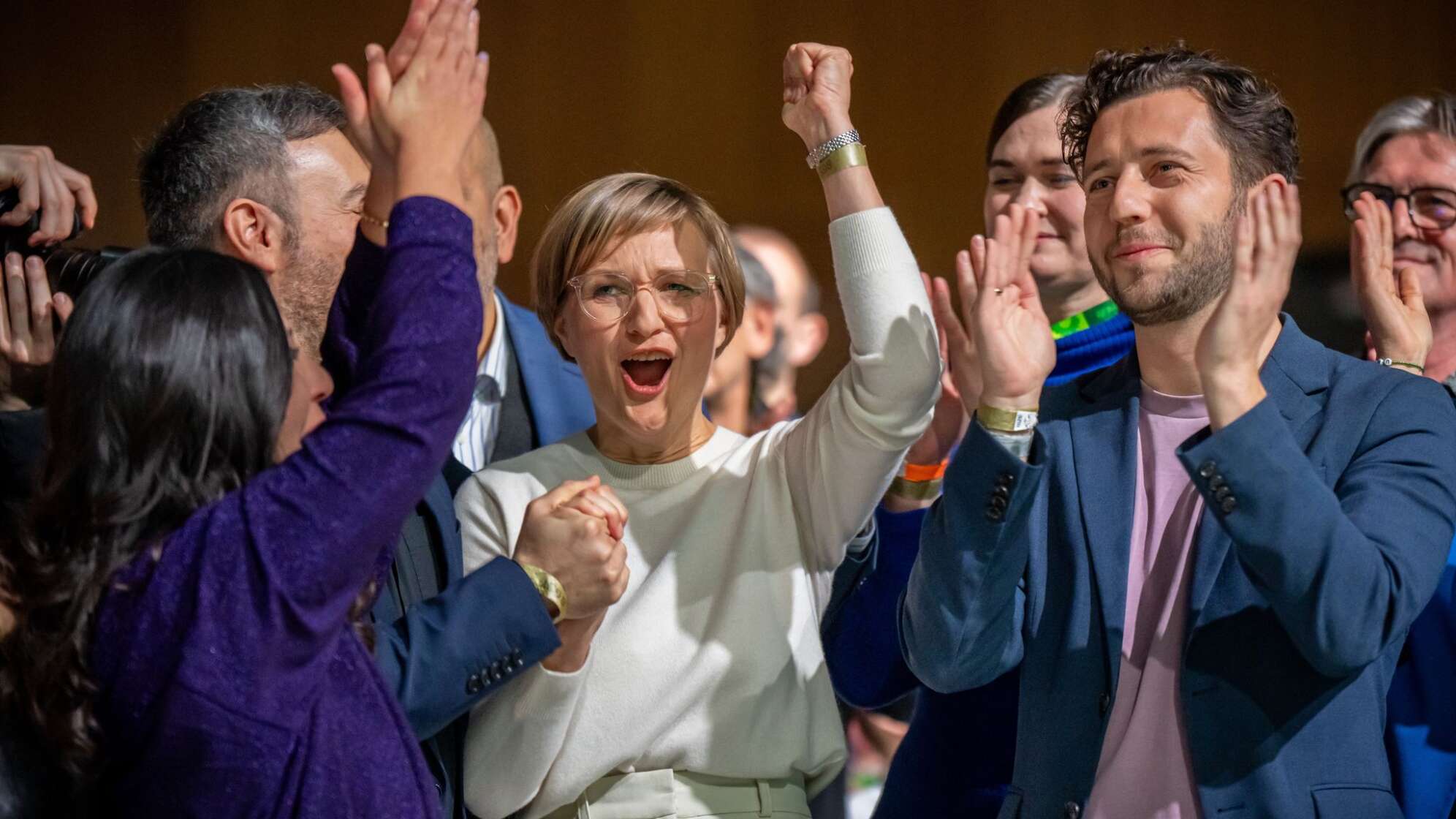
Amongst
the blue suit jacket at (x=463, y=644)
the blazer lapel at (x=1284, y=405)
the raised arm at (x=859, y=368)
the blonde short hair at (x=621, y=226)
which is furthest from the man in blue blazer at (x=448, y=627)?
the blazer lapel at (x=1284, y=405)

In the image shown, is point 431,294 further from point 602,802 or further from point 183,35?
point 183,35

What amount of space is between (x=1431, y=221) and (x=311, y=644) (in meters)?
1.90

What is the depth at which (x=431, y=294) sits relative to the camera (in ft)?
4.25

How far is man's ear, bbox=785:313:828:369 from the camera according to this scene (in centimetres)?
402

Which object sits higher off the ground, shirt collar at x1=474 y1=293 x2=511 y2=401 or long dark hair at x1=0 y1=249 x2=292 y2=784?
long dark hair at x1=0 y1=249 x2=292 y2=784

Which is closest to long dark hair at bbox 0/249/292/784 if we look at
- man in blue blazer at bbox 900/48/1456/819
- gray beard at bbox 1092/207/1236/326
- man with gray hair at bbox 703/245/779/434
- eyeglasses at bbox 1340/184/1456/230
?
man in blue blazer at bbox 900/48/1456/819

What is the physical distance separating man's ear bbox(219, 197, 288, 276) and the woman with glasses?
506mm

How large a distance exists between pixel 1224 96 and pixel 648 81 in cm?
289

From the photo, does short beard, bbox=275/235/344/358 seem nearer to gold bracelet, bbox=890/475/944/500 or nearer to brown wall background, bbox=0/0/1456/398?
gold bracelet, bbox=890/475/944/500

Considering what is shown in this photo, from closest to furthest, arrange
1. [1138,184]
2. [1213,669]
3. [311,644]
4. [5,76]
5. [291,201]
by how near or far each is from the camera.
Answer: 1. [311,644]
2. [1213,669]
3. [1138,184]
4. [291,201]
5. [5,76]

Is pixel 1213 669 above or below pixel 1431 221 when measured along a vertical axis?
below

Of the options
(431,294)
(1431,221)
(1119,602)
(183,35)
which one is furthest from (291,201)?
(183,35)

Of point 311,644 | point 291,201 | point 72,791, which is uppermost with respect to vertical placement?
point 291,201

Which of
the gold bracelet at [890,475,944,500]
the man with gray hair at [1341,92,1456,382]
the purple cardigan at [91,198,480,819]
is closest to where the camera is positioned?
the purple cardigan at [91,198,480,819]
